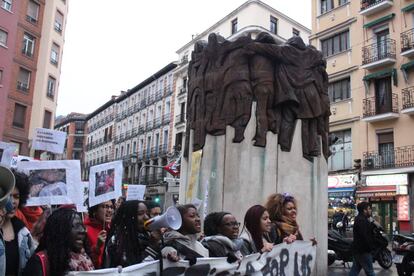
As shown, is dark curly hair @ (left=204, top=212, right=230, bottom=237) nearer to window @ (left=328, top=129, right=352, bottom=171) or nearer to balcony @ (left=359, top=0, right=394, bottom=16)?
window @ (left=328, top=129, right=352, bottom=171)

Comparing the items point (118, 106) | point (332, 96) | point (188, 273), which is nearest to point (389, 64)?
point (332, 96)

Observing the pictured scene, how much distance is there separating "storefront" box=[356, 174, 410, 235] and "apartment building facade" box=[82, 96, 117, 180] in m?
48.6

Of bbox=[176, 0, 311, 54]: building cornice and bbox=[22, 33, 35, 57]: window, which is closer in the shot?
bbox=[22, 33, 35, 57]: window

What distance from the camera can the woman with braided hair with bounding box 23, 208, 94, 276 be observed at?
295 cm

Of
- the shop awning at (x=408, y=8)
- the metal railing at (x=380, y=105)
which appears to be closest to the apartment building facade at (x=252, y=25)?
the metal railing at (x=380, y=105)

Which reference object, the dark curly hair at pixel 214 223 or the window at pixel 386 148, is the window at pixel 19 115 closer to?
the window at pixel 386 148

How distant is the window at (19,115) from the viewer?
34.0m

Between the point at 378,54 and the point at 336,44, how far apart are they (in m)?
3.54

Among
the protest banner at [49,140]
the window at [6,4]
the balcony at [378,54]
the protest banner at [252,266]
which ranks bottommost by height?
the protest banner at [252,266]

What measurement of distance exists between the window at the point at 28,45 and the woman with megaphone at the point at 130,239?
33789mm

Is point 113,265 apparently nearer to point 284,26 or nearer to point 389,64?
point 389,64

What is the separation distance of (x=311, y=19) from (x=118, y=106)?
42.4 m

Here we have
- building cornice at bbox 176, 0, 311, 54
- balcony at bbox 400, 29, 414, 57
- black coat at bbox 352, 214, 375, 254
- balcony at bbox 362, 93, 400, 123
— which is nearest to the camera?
black coat at bbox 352, 214, 375, 254

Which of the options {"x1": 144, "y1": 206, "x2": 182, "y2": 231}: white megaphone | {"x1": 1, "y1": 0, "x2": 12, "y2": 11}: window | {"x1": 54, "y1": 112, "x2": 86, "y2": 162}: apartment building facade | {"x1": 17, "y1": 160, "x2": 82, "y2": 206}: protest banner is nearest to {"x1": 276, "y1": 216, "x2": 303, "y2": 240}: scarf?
{"x1": 144, "y1": 206, "x2": 182, "y2": 231}: white megaphone
